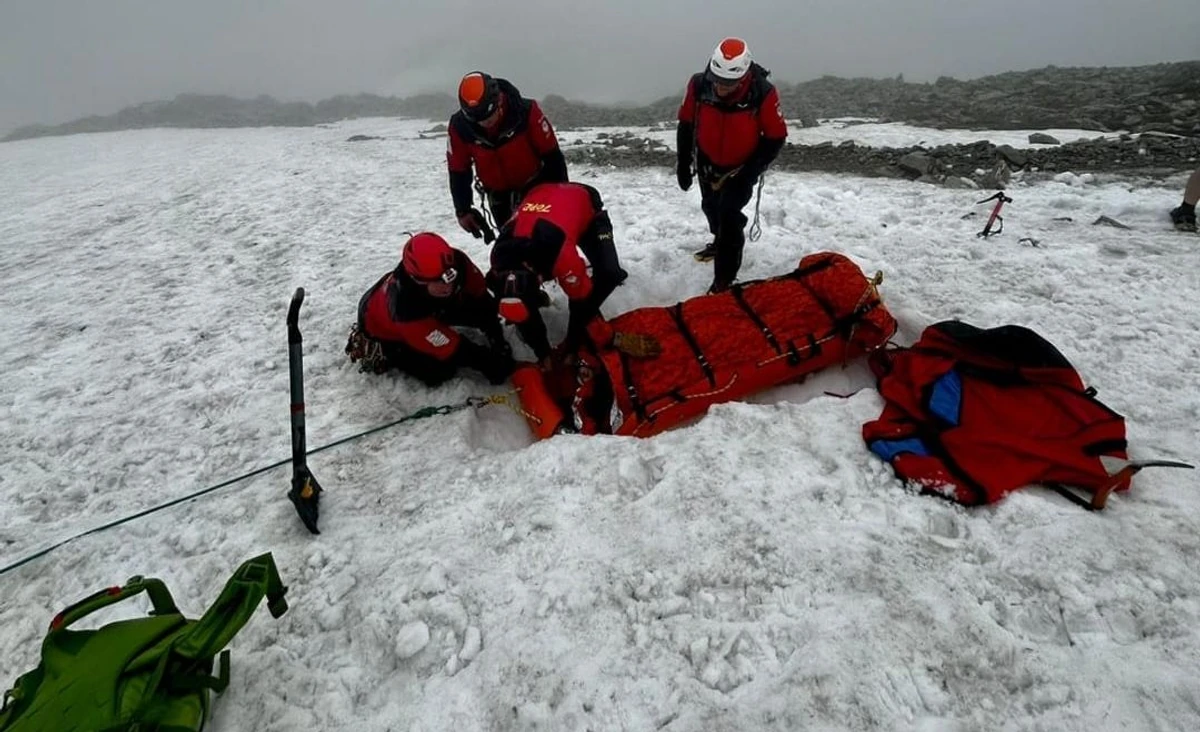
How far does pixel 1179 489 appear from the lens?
10.4 feet

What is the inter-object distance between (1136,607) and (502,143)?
17.1 ft

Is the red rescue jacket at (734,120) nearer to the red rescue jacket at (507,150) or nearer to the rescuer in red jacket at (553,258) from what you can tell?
the rescuer in red jacket at (553,258)

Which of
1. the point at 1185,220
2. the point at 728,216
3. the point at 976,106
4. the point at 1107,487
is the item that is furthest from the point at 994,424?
the point at 976,106

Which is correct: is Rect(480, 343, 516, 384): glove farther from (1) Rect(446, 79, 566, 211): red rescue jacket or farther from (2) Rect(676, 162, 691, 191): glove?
(2) Rect(676, 162, 691, 191): glove

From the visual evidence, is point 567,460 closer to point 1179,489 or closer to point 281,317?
point 1179,489

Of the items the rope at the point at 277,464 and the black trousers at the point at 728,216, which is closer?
the rope at the point at 277,464

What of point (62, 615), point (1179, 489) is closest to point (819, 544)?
point (1179, 489)

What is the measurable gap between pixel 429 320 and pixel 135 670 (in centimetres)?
279

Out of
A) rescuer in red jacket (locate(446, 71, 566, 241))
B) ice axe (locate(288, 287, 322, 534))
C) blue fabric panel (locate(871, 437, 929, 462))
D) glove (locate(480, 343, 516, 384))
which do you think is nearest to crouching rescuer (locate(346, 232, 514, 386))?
glove (locate(480, 343, 516, 384))

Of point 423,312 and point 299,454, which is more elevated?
point 423,312

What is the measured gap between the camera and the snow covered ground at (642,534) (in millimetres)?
2396

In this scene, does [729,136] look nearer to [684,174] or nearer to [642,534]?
[684,174]

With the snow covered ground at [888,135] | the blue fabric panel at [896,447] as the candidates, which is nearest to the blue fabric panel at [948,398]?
the blue fabric panel at [896,447]

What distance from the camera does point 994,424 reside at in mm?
3480
